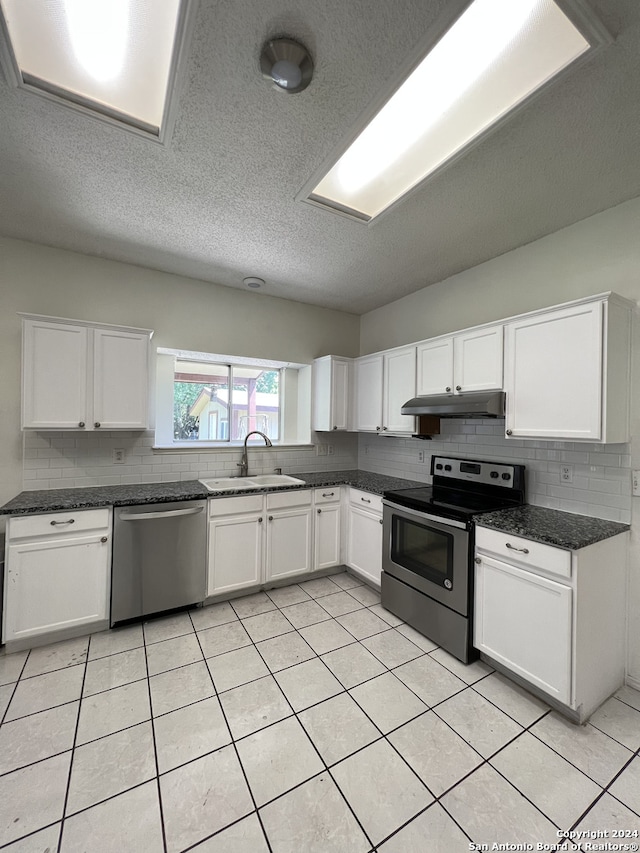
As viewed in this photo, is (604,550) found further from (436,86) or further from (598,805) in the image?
(436,86)

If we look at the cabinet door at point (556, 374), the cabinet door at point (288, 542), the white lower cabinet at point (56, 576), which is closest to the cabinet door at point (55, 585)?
the white lower cabinet at point (56, 576)

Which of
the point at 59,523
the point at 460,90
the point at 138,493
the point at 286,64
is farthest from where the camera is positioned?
the point at 138,493

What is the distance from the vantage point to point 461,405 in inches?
98.9

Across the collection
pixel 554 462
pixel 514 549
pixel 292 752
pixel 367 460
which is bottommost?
pixel 292 752

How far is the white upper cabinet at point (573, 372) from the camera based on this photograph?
194cm

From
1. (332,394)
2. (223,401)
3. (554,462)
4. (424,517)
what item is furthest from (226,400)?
(554,462)

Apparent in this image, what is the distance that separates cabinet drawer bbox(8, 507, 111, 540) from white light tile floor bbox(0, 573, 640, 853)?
2.45 ft

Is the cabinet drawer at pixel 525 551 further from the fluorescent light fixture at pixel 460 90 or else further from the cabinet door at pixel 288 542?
the fluorescent light fixture at pixel 460 90

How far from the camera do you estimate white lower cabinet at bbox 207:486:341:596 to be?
289cm

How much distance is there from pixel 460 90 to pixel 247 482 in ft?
9.73

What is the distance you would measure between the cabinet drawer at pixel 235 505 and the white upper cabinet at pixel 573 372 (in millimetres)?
1984

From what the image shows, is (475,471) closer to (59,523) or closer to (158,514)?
(158,514)

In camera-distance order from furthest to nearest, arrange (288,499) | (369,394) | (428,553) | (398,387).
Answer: (369,394) → (398,387) → (288,499) → (428,553)

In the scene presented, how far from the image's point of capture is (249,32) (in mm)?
1214
